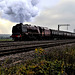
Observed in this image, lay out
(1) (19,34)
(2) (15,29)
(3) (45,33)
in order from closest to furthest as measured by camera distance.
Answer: (1) (19,34) < (2) (15,29) < (3) (45,33)

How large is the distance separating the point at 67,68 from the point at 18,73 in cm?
184

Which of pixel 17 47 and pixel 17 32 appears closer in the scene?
pixel 17 47

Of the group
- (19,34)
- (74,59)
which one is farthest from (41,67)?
(19,34)

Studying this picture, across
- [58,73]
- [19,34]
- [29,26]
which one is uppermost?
[29,26]

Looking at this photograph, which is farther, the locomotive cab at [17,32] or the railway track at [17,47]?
the locomotive cab at [17,32]

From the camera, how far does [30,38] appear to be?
69.8 ft

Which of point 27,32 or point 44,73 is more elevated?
point 27,32

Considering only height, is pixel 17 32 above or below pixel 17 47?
above

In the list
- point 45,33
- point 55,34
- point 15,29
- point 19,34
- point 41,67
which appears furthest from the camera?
point 55,34

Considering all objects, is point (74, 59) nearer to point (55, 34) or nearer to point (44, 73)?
point (44, 73)

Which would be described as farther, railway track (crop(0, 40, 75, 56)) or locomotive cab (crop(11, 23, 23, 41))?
locomotive cab (crop(11, 23, 23, 41))

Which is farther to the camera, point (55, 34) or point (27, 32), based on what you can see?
point (55, 34)

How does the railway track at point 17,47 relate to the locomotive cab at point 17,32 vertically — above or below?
below

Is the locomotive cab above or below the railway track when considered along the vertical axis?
above
